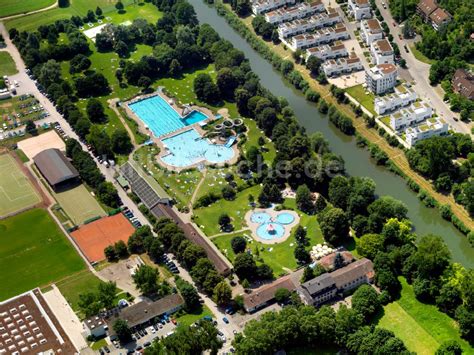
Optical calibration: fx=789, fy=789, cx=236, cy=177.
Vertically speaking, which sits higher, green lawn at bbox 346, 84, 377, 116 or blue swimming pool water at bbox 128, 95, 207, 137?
green lawn at bbox 346, 84, 377, 116

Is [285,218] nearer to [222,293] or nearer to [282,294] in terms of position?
[282,294]

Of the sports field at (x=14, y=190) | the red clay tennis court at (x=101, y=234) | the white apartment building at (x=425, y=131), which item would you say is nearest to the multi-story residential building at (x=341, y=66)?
the white apartment building at (x=425, y=131)

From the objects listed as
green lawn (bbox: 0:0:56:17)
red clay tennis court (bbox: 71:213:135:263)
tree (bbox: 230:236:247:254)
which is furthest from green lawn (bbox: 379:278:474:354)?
green lawn (bbox: 0:0:56:17)

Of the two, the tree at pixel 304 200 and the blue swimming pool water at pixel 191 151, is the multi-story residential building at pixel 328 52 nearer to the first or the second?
the blue swimming pool water at pixel 191 151

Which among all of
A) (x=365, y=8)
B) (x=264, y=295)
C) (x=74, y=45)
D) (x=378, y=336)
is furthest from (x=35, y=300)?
(x=365, y=8)

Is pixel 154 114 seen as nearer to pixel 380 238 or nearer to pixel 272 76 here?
pixel 272 76

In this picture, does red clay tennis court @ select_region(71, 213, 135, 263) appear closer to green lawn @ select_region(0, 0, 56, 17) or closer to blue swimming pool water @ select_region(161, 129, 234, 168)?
blue swimming pool water @ select_region(161, 129, 234, 168)
